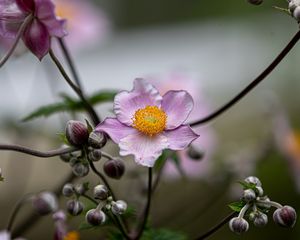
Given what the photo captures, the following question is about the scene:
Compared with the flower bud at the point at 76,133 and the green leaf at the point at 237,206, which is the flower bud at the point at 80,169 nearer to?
the flower bud at the point at 76,133

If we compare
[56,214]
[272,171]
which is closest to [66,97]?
[56,214]

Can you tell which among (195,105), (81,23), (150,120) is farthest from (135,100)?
(81,23)

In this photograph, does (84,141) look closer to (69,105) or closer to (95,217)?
(95,217)

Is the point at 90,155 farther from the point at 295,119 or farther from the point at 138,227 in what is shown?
the point at 295,119

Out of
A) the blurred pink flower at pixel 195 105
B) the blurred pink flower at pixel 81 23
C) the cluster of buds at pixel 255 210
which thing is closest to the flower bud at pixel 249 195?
the cluster of buds at pixel 255 210

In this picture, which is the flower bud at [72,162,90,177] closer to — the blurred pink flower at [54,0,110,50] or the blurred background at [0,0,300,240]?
the blurred background at [0,0,300,240]

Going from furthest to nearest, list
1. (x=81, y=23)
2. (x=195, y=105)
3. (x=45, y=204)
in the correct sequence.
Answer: (x=81, y=23), (x=195, y=105), (x=45, y=204)
